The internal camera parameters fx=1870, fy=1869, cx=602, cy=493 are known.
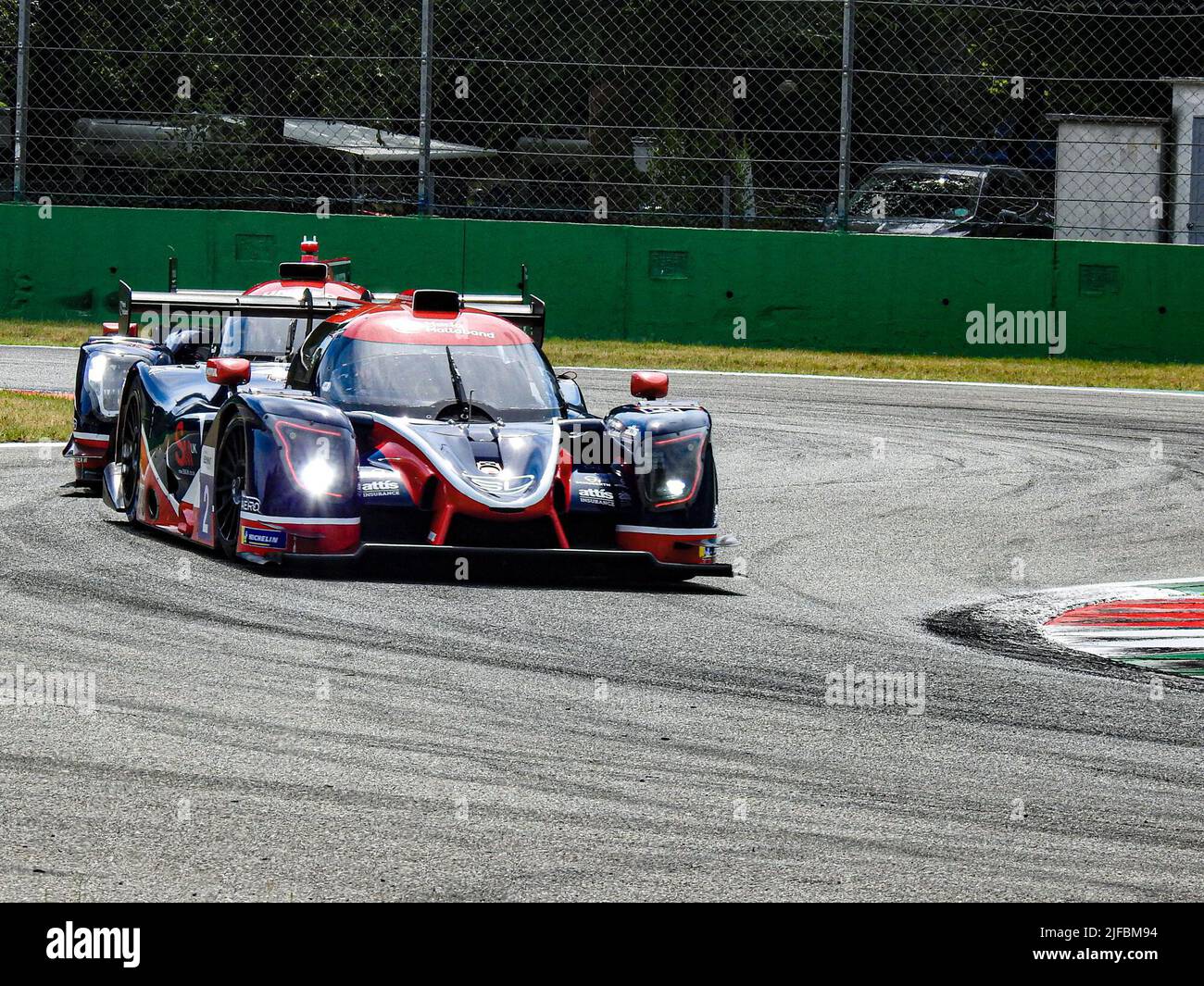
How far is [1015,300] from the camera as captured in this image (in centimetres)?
2089

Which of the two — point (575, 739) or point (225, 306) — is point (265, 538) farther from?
point (575, 739)

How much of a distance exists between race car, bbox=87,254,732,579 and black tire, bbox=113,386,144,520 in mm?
15

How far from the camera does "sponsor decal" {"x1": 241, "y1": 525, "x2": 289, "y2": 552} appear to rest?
27.7 feet

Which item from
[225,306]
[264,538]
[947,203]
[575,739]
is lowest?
[575,739]

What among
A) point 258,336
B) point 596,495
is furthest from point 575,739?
point 258,336

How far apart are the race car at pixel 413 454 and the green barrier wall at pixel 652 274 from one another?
34.9 feet

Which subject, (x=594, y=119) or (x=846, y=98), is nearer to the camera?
(x=846, y=98)

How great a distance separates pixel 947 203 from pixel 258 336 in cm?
1140

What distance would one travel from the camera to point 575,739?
5871 mm
